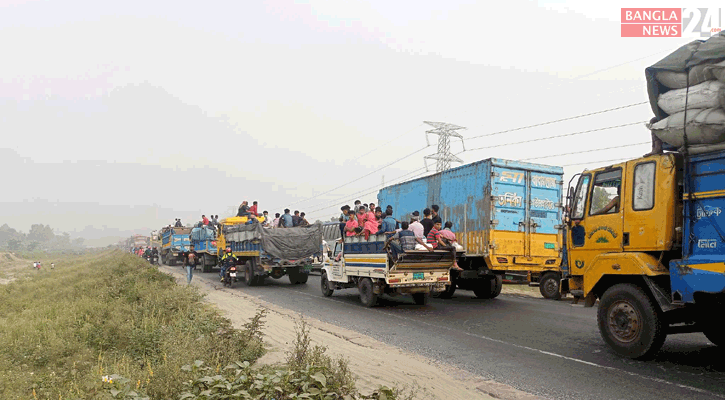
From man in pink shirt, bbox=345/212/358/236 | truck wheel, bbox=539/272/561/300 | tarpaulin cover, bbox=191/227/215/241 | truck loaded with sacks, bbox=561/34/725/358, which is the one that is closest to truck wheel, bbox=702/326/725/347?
truck loaded with sacks, bbox=561/34/725/358

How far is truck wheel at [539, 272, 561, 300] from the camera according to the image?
508 inches

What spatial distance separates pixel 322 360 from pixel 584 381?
3091 millimetres

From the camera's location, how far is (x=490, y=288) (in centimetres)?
1333

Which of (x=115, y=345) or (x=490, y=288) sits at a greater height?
(x=490, y=288)

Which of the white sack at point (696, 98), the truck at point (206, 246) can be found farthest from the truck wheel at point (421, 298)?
the truck at point (206, 246)

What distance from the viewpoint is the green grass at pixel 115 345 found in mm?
5180

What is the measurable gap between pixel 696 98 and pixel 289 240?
42.6 feet

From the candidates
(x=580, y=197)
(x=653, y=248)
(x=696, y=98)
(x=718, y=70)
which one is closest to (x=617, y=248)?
(x=653, y=248)

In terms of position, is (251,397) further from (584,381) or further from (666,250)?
(666,250)

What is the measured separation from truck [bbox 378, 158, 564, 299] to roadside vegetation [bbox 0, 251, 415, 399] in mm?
6231

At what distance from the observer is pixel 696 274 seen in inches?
216

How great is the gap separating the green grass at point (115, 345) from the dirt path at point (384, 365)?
1.63 ft

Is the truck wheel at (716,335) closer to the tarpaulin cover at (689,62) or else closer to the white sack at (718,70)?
the tarpaulin cover at (689,62)

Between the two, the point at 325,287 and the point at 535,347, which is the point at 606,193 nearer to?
the point at 535,347
